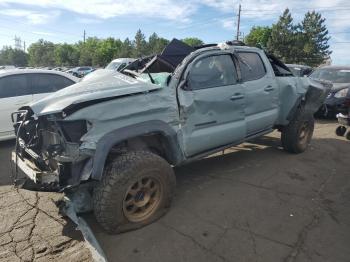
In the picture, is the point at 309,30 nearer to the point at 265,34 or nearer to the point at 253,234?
the point at 265,34

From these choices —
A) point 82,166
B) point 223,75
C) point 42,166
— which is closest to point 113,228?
point 82,166

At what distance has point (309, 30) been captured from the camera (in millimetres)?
58938

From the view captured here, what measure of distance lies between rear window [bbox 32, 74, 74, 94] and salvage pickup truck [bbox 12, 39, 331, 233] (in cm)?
303

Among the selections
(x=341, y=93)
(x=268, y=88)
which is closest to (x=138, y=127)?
(x=268, y=88)

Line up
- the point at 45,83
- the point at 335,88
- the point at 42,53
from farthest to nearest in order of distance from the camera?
the point at 42,53
the point at 335,88
the point at 45,83

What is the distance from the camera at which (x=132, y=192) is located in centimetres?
363

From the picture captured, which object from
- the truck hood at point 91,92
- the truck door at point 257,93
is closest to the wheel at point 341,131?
the truck door at point 257,93

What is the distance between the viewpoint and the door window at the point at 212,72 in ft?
14.2

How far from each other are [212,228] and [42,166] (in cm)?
194

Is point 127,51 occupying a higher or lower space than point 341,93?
higher

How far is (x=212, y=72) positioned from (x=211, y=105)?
0.51 meters

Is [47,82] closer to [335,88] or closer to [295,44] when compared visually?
[335,88]

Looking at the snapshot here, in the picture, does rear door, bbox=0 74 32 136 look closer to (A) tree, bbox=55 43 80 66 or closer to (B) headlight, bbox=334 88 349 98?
(B) headlight, bbox=334 88 349 98

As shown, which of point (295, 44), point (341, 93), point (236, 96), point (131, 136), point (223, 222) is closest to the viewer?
point (131, 136)
